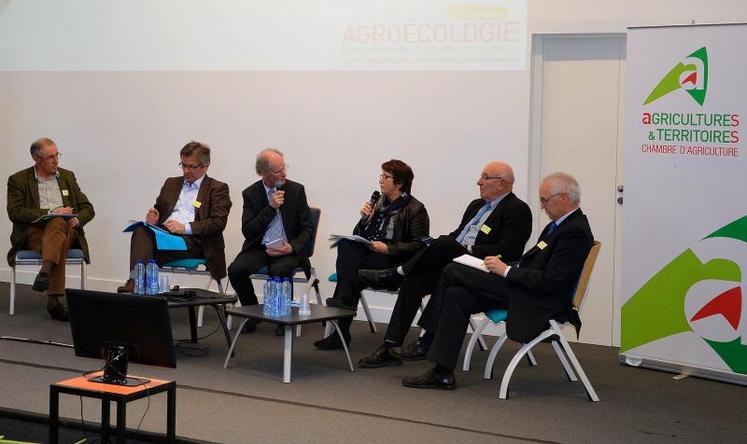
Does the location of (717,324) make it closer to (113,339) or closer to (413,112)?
(413,112)

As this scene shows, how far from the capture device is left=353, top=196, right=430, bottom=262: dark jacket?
20.1ft

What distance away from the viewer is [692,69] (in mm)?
5602

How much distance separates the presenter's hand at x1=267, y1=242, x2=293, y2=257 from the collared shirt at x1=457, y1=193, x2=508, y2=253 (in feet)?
3.80

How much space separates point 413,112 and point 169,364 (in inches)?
145

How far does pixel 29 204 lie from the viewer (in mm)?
Answer: 7207

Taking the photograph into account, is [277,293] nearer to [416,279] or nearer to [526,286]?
[416,279]

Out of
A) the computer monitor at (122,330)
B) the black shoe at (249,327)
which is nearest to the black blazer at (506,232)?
the black shoe at (249,327)

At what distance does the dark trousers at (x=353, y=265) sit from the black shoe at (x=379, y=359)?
434 millimetres

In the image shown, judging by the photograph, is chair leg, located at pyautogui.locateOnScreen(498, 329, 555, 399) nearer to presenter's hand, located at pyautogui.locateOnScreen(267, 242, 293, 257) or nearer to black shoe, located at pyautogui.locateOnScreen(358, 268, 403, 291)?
black shoe, located at pyautogui.locateOnScreen(358, 268, 403, 291)

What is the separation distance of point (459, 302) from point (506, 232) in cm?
74

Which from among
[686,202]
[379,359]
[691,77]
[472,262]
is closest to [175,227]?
[379,359]

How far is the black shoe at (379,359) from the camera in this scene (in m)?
5.76

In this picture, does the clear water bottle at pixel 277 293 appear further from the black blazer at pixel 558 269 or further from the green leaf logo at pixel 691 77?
the green leaf logo at pixel 691 77

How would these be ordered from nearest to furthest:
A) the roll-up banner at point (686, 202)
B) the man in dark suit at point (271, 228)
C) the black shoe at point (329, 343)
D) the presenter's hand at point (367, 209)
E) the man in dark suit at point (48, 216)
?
1. the roll-up banner at point (686, 202)
2. the black shoe at point (329, 343)
3. the presenter's hand at point (367, 209)
4. the man in dark suit at point (271, 228)
5. the man in dark suit at point (48, 216)
